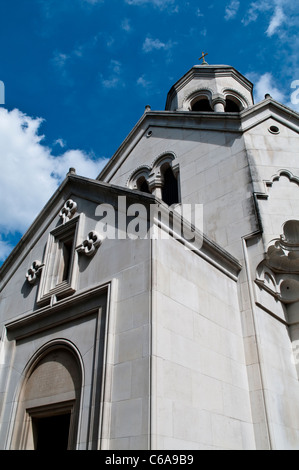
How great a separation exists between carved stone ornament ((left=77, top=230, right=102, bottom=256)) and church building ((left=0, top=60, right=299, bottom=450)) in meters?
0.04

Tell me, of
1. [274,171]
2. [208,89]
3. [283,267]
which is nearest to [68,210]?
[283,267]

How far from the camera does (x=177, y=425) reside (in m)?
7.93

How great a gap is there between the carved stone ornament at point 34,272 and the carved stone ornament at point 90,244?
2172 millimetres

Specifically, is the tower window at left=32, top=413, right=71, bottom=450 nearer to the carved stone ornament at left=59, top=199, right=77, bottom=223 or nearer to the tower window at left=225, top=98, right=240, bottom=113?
the carved stone ornament at left=59, top=199, right=77, bottom=223

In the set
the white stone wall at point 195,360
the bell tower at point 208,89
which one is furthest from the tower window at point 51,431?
the bell tower at point 208,89

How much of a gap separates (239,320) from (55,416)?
588cm

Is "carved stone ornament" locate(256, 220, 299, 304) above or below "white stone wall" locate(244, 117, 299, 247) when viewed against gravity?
below

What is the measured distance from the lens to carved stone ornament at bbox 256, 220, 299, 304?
1303 cm

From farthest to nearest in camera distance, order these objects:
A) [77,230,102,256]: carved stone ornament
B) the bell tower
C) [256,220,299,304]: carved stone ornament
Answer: the bell tower → [256,220,299,304]: carved stone ornament → [77,230,102,256]: carved stone ornament

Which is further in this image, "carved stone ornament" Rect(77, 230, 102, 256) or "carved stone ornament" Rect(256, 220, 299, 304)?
"carved stone ornament" Rect(256, 220, 299, 304)

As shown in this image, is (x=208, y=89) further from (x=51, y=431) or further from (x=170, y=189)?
(x=51, y=431)

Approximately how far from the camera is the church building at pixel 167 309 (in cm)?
840

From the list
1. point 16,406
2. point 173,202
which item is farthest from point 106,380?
point 173,202

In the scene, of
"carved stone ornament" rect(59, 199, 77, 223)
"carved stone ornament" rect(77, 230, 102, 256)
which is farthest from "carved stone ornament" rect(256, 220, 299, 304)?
"carved stone ornament" rect(59, 199, 77, 223)
